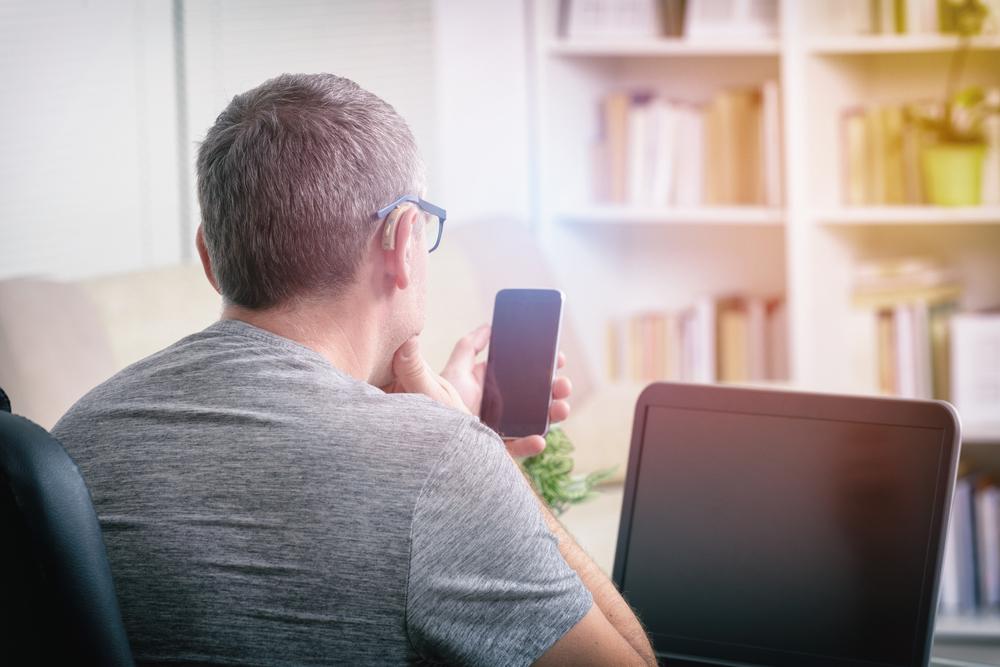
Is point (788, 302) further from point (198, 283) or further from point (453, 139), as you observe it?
point (198, 283)

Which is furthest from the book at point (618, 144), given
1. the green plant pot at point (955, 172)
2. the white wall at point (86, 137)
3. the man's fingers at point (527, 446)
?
the man's fingers at point (527, 446)

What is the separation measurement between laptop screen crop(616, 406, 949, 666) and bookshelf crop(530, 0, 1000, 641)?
1.81 meters

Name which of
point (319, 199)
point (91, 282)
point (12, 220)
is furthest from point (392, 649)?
point (12, 220)

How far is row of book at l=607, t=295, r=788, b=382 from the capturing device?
10.0 feet

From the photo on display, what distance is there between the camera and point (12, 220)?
193 cm

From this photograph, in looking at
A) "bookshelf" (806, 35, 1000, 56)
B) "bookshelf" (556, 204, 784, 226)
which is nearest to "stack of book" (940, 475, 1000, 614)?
"bookshelf" (556, 204, 784, 226)

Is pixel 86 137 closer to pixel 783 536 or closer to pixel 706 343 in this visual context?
pixel 783 536

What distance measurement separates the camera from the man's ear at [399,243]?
3.20 feet

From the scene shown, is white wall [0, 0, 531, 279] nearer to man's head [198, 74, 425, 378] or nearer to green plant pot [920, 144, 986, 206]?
man's head [198, 74, 425, 378]

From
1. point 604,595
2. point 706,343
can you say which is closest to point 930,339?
point 706,343

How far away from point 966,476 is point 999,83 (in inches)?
38.1

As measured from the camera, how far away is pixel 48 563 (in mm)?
728

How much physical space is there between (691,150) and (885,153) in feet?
1.58

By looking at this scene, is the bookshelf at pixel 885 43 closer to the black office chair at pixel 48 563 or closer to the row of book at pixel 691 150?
the row of book at pixel 691 150
